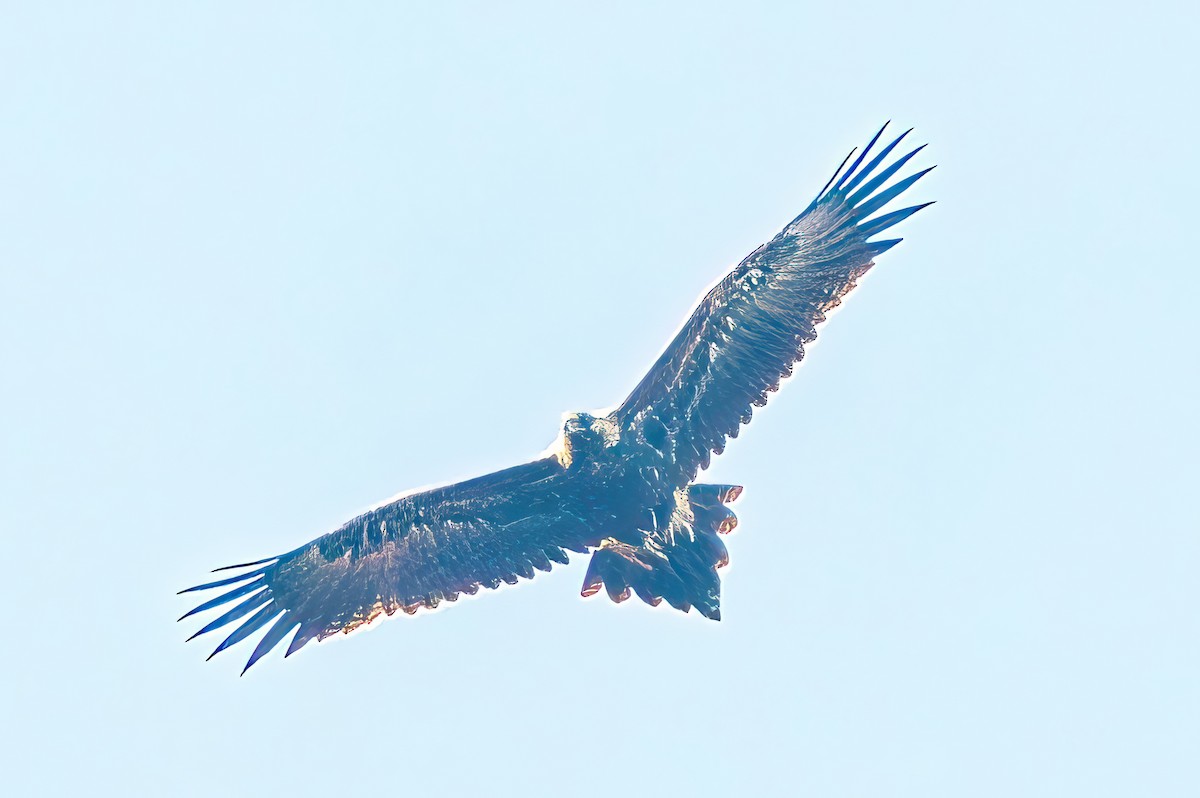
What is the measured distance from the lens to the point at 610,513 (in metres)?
16.1

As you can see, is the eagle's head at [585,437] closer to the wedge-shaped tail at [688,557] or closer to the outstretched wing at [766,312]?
the outstretched wing at [766,312]

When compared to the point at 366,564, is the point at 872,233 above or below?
above

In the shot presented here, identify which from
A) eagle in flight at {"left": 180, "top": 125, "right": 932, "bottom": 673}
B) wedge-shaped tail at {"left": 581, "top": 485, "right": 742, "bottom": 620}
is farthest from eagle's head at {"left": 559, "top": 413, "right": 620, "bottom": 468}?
wedge-shaped tail at {"left": 581, "top": 485, "right": 742, "bottom": 620}

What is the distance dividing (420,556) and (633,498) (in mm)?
2592

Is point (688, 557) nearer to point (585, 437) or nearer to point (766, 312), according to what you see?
point (585, 437)

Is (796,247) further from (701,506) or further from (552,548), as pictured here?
(552,548)

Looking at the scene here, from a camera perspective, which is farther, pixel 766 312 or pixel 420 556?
pixel 420 556

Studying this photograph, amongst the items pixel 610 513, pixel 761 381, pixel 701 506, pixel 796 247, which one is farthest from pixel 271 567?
pixel 796 247

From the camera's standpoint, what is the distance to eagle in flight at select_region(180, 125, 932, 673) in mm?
15594

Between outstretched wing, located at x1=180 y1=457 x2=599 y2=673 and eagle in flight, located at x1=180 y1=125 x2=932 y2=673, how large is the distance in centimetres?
2

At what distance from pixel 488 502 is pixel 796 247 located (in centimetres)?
455

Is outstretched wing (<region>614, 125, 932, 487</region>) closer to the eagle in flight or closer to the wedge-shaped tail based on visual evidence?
the eagle in flight

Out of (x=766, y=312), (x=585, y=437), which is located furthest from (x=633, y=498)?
(x=766, y=312)

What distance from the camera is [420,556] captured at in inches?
640
